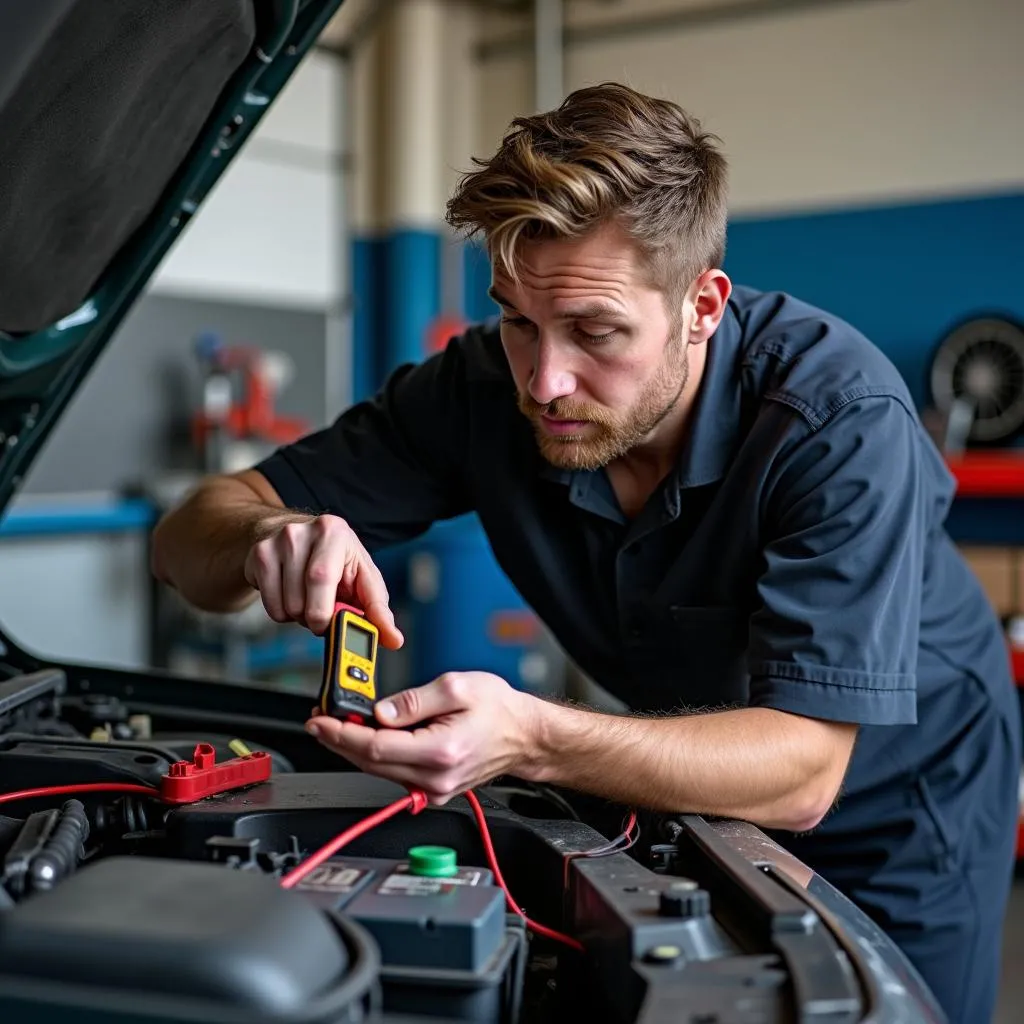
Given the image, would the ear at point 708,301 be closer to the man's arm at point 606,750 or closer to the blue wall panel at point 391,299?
the man's arm at point 606,750

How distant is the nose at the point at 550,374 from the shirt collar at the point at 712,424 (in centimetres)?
20

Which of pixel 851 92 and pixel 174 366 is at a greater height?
pixel 851 92

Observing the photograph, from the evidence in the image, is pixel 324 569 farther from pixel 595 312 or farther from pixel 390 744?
pixel 595 312

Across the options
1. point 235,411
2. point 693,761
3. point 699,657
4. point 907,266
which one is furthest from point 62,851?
point 907,266

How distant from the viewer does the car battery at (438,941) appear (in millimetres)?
746

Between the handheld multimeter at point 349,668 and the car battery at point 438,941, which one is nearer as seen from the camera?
the car battery at point 438,941

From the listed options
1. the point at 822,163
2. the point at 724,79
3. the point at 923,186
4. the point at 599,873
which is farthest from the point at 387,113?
the point at 599,873

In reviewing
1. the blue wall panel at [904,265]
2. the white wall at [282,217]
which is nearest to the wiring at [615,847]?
the blue wall panel at [904,265]

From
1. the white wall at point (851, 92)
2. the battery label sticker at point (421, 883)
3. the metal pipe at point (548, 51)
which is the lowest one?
the battery label sticker at point (421, 883)

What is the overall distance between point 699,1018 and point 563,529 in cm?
86

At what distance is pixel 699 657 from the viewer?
1366 mm

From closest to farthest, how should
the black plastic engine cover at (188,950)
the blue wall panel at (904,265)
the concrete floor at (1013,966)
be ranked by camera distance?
the black plastic engine cover at (188,950) → the concrete floor at (1013,966) → the blue wall panel at (904,265)

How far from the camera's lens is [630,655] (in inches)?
55.9

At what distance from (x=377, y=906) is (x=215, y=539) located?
0.76 meters
